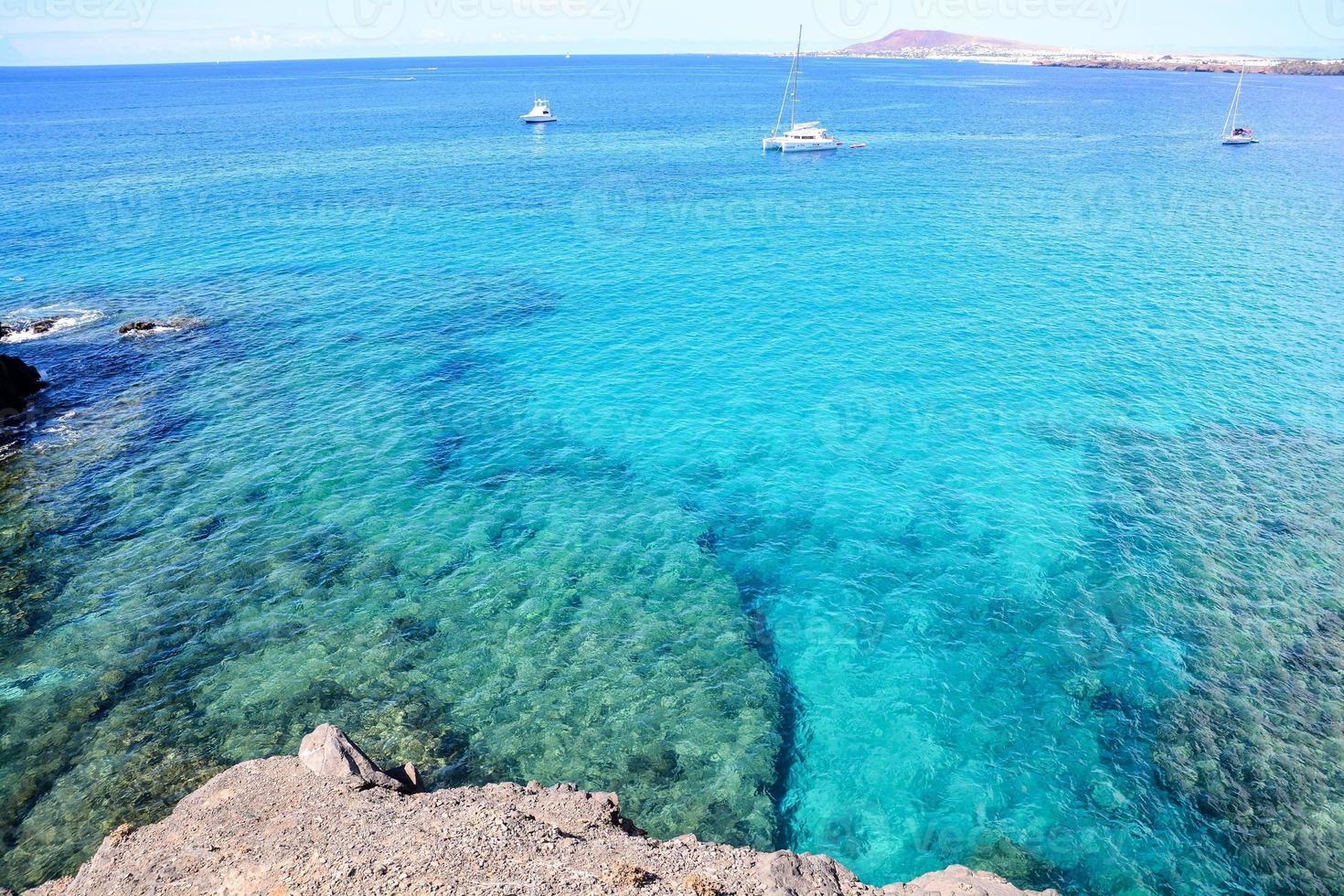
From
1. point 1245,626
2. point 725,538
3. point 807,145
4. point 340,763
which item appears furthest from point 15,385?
point 807,145

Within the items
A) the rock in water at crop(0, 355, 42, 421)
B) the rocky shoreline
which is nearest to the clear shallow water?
the rock in water at crop(0, 355, 42, 421)

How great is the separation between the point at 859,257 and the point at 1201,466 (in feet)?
131

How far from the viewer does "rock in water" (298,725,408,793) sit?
19.7 metres

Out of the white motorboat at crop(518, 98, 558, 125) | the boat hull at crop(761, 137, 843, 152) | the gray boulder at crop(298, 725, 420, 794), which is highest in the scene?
the white motorboat at crop(518, 98, 558, 125)

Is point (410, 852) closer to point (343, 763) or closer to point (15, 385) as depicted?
point (343, 763)

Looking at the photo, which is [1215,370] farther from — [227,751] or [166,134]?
[166,134]

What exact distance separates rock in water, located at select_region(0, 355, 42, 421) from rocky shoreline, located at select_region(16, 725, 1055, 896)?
3604 cm

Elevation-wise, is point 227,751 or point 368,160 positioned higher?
point 368,160

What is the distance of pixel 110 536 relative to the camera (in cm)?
3281

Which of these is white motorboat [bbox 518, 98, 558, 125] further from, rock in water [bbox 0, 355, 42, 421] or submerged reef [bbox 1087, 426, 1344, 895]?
submerged reef [bbox 1087, 426, 1344, 895]

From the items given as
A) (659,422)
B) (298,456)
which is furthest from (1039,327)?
(298,456)

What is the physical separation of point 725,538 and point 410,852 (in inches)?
787

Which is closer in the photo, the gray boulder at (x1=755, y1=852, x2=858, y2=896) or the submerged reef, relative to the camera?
the gray boulder at (x1=755, y1=852, x2=858, y2=896)

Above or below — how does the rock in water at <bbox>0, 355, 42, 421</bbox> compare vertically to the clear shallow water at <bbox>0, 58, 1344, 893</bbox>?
above
